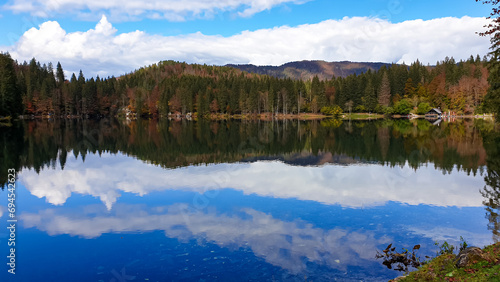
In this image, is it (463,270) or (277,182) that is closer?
(463,270)

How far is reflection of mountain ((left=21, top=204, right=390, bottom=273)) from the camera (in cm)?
1258

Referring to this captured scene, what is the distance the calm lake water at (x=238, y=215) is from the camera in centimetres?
1196

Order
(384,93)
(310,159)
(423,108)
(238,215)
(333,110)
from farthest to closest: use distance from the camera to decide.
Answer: (333,110), (384,93), (423,108), (310,159), (238,215)

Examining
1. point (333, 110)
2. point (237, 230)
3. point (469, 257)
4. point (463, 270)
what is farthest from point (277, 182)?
point (333, 110)

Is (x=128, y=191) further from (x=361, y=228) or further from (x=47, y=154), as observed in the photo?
(x=47, y=154)

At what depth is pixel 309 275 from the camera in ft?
36.4

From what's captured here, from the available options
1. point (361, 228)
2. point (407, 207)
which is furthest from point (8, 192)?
point (407, 207)

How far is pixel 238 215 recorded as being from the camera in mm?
17266

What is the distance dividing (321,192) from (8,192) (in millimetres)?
19914

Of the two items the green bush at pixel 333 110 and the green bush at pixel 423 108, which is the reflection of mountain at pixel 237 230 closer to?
the green bush at pixel 333 110

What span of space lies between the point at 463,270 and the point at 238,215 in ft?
33.2

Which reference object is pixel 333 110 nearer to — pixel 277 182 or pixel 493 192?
pixel 277 182

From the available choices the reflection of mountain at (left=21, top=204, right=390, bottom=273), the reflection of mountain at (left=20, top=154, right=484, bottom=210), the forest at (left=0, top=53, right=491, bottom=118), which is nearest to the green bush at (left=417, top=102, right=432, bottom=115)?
the forest at (left=0, top=53, right=491, bottom=118)

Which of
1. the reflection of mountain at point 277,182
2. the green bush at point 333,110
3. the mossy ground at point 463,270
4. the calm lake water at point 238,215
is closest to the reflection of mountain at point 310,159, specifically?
the calm lake water at point 238,215
